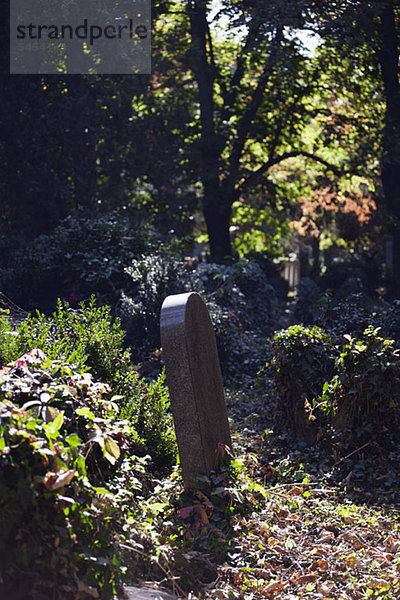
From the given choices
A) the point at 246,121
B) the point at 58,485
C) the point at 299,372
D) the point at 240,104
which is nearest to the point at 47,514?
the point at 58,485

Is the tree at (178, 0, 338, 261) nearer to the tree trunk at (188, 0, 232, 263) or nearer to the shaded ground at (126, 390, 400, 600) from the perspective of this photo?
the tree trunk at (188, 0, 232, 263)

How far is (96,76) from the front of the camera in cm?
1250

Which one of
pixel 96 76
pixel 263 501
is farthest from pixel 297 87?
pixel 263 501

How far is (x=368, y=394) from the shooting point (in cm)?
545

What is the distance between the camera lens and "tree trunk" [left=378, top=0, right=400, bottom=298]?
13352mm

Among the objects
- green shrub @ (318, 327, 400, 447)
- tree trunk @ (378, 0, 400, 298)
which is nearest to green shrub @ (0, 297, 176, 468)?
green shrub @ (318, 327, 400, 447)

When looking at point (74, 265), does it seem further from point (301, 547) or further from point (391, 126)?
point (391, 126)

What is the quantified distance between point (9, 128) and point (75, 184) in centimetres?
159

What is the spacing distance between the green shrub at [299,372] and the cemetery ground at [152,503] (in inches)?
9.4

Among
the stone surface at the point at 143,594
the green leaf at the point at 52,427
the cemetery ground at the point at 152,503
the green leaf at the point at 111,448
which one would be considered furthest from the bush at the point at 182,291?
the green leaf at the point at 52,427

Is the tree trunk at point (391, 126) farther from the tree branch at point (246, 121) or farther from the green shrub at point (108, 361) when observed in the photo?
the green shrub at point (108, 361)

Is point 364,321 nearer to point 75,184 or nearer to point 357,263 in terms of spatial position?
point 75,184

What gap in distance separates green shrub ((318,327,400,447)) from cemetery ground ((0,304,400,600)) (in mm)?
55

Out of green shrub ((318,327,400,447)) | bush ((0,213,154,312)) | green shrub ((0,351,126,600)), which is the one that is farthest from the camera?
bush ((0,213,154,312))
